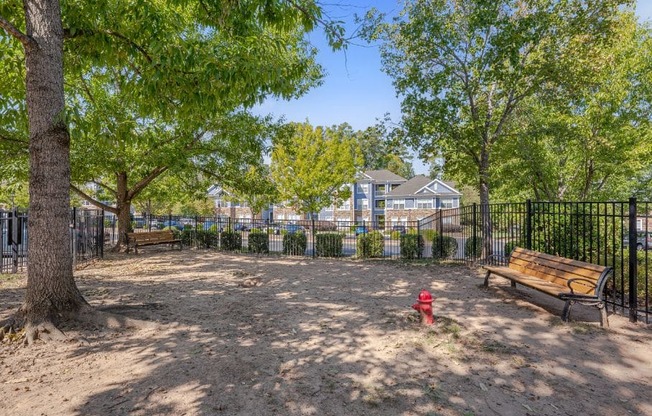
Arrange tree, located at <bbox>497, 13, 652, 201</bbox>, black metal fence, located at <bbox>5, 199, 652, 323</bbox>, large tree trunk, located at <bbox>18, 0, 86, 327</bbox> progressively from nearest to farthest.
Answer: large tree trunk, located at <bbox>18, 0, 86, 327</bbox>, black metal fence, located at <bbox>5, 199, 652, 323</bbox>, tree, located at <bbox>497, 13, 652, 201</bbox>

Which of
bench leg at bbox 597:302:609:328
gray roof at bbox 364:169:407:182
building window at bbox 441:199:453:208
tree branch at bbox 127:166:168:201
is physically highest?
gray roof at bbox 364:169:407:182

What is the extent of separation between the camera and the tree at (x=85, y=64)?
4.46m

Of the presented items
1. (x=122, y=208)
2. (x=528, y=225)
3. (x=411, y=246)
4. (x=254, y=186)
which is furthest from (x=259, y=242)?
(x=528, y=225)

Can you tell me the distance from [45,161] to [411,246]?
11417 millimetres

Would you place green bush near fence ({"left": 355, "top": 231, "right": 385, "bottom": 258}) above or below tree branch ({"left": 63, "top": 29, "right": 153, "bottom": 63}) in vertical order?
below

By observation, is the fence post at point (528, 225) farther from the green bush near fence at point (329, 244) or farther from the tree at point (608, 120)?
the green bush near fence at point (329, 244)

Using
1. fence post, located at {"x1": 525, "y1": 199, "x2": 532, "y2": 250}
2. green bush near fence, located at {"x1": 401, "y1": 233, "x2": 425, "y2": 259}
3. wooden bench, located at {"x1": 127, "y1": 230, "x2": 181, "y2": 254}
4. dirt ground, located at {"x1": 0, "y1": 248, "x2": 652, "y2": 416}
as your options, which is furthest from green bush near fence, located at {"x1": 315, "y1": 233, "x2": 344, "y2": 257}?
fence post, located at {"x1": 525, "y1": 199, "x2": 532, "y2": 250}

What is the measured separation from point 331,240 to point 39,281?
10865mm

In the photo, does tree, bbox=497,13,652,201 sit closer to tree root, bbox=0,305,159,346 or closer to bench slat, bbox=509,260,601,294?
bench slat, bbox=509,260,601,294

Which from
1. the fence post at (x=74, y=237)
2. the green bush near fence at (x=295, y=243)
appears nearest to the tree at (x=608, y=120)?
the green bush near fence at (x=295, y=243)

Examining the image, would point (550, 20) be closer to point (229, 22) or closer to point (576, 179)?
point (576, 179)

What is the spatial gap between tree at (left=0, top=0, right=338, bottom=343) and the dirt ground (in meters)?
0.87

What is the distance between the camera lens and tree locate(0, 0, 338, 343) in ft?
14.6

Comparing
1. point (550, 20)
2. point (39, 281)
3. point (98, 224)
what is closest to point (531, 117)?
point (550, 20)
